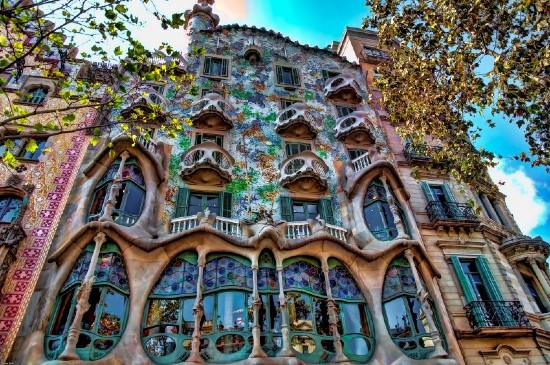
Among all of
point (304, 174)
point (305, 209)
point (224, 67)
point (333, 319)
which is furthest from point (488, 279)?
point (224, 67)

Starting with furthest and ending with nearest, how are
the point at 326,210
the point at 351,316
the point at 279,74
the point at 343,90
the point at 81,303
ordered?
the point at 279,74, the point at 343,90, the point at 326,210, the point at 351,316, the point at 81,303

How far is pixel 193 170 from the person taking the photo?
Answer: 15.2 meters

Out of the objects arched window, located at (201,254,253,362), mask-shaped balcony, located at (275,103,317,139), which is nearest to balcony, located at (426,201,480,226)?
mask-shaped balcony, located at (275,103,317,139)

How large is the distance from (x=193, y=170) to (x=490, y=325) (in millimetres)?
12282

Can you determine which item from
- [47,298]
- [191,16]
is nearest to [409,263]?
[47,298]

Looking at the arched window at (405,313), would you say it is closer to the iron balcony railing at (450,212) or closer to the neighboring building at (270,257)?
the neighboring building at (270,257)

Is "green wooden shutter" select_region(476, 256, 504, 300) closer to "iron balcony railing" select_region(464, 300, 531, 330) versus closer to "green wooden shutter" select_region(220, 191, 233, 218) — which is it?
"iron balcony railing" select_region(464, 300, 531, 330)

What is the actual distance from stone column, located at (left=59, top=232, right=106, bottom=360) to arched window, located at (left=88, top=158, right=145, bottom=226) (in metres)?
1.34

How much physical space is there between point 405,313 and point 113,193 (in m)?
10.5

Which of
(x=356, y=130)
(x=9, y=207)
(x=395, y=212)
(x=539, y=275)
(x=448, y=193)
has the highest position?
(x=356, y=130)

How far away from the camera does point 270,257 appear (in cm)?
1264

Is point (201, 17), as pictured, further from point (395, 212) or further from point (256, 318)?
point (256, 318)

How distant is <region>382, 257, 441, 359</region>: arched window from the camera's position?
1168 centimetres

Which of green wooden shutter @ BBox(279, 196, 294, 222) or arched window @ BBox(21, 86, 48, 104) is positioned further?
arched window @ BBox(21, 86, 48, 104)
